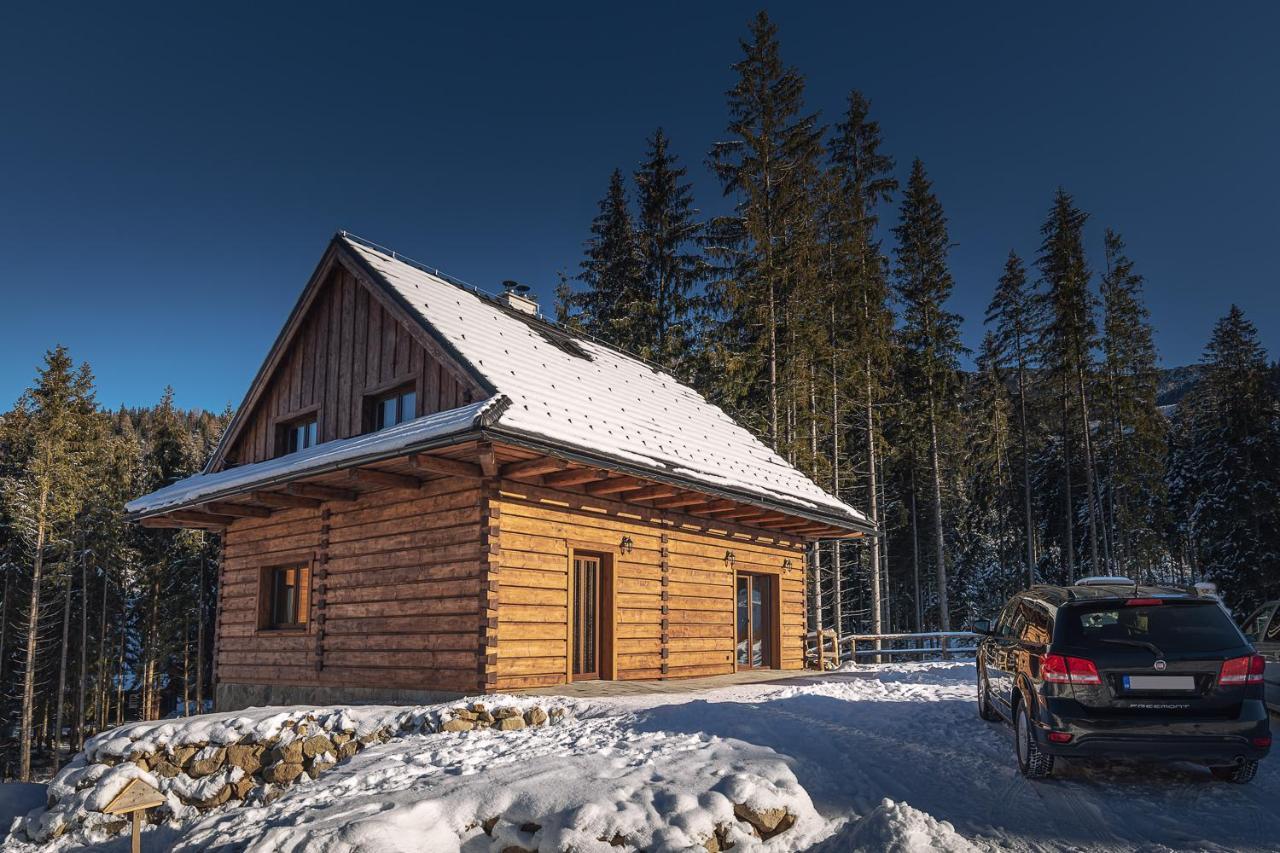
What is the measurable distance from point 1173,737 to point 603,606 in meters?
8.59

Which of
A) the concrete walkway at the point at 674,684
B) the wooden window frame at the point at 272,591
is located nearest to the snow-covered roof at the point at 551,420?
the wooden window frame at the point at 272,591

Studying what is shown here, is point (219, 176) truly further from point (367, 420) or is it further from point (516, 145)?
point (367, 420)

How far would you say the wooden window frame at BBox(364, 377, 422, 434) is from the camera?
514 inches

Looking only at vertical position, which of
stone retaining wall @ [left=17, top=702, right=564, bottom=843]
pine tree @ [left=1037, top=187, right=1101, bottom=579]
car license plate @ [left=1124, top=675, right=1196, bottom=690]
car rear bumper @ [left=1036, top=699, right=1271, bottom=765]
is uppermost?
pine tree @ [left=1037, top=187, right=1101, bottom=579]

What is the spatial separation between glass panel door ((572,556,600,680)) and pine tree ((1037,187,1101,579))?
24137 millimetres

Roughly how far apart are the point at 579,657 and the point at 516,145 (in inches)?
641

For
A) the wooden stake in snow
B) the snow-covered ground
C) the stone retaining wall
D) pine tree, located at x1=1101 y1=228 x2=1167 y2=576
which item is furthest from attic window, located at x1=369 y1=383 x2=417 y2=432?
pine tree, located at x1=1101 y1=228 x2=1167 y2=576

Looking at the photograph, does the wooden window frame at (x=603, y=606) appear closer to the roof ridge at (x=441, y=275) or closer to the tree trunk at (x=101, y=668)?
the roof ridge at (x=441, y=275)

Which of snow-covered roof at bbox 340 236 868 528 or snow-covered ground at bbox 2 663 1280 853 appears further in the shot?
snow-covered roof at bbox 340 236 868 528

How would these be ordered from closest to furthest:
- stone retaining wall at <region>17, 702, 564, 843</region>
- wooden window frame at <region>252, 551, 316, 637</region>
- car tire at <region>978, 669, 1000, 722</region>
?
car tire at <region>978, 669, 1000, 722</region>, stone retaining wall at <region>17, 702, 564, 843</region>, wooden window frame at <region>252, 551, 316, 637</region>

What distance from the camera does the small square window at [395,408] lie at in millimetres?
13407

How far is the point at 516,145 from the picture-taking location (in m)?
24.1

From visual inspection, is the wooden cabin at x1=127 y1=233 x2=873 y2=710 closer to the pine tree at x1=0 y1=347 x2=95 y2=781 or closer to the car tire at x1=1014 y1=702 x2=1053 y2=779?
the car tire at x1=1014 y1=702 x2=1053 y2=779

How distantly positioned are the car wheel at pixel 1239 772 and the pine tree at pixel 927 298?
24.7 metres
